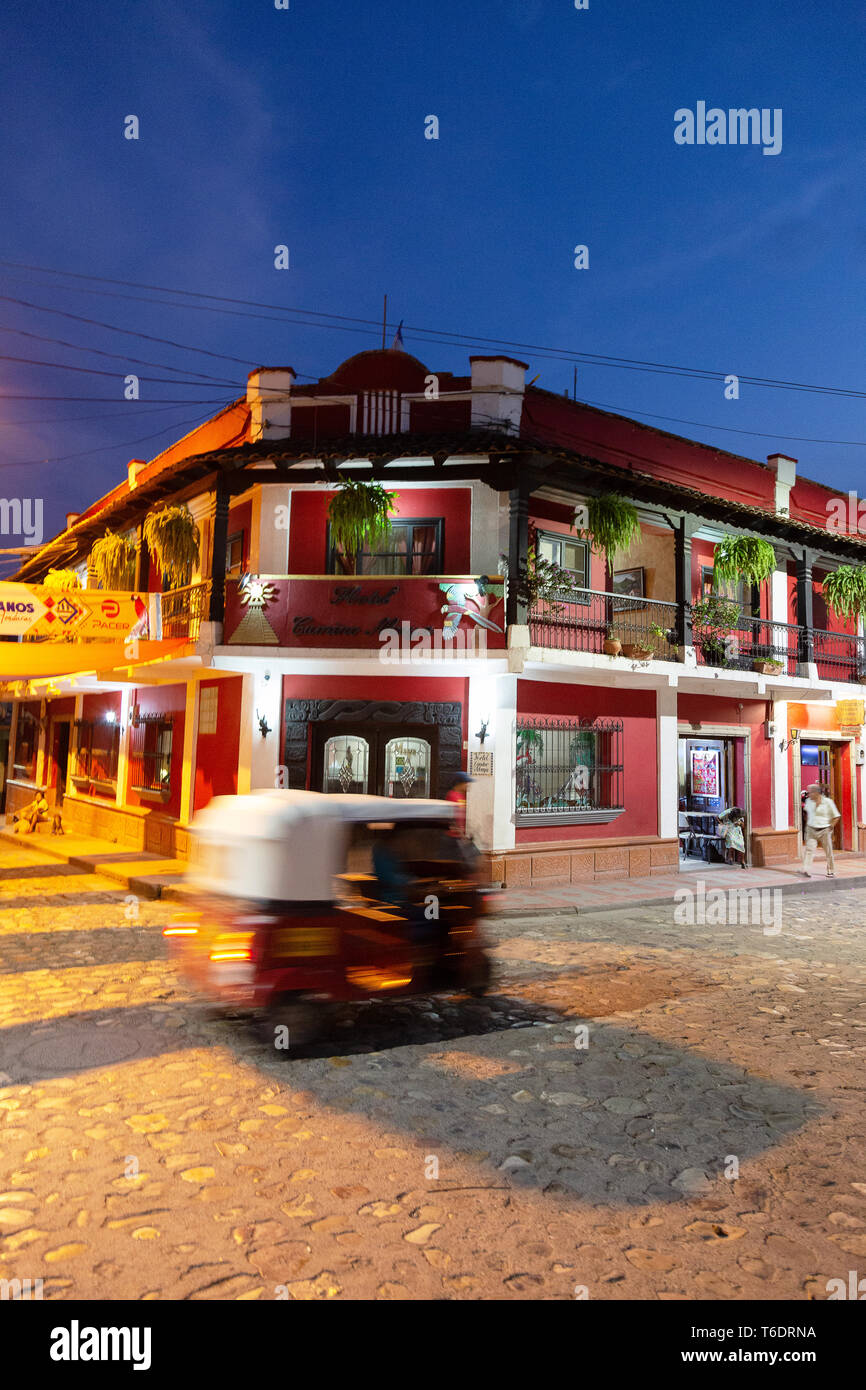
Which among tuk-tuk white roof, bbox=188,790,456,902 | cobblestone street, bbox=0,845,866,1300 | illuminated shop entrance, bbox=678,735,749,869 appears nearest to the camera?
cobblestone street, bbox=0,845,866,1300

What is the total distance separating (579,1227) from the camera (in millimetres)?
3662

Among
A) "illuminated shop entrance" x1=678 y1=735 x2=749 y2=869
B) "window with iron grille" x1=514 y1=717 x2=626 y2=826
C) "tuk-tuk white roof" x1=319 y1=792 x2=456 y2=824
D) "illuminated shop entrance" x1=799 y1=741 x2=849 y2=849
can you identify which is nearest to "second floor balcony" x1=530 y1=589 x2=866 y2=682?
"window with iron grille" x1=514 y1=717 x2=626 y2=826

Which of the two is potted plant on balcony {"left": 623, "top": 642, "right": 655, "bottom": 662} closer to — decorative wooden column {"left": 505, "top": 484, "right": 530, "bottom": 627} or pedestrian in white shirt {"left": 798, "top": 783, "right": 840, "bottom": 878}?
decorative wooden column {"left": 505, "top": 484, "right": 530, "bottom": 627}

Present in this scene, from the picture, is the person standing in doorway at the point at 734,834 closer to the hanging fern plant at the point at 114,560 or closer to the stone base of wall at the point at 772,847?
the stone base of wall at the point at 772,847

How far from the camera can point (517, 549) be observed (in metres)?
14.0

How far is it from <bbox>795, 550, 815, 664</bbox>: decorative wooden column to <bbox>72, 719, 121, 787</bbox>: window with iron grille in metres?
16.8

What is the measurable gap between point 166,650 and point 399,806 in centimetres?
915

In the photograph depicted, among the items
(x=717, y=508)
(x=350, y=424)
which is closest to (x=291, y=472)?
(x=350, y=424)

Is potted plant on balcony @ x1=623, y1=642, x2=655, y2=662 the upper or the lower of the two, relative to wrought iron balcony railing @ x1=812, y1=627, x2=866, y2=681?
lower

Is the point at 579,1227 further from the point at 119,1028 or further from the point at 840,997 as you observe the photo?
the point at 840,997

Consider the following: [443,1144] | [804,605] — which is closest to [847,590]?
[804,605]

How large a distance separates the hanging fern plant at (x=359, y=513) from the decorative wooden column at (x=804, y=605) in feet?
36.1

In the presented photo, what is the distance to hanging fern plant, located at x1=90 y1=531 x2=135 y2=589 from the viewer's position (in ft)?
56.4

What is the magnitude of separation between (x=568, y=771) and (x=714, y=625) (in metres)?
4.82
